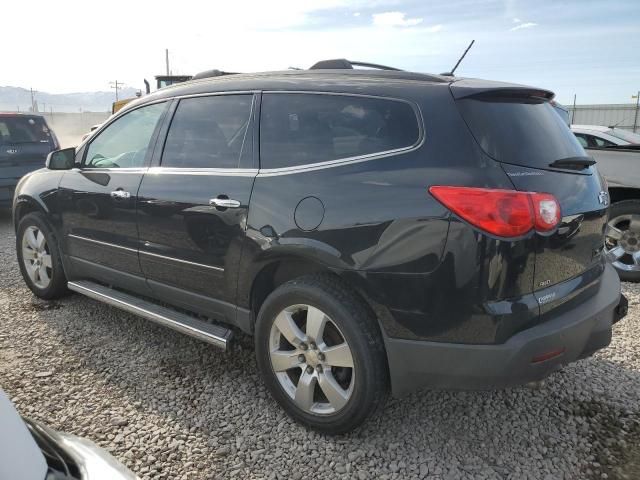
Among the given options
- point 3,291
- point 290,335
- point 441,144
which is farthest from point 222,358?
point 3,291

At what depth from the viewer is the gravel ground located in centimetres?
246

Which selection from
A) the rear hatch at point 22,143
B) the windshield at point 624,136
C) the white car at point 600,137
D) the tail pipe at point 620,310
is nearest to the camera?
the tail pipe at point 620,310

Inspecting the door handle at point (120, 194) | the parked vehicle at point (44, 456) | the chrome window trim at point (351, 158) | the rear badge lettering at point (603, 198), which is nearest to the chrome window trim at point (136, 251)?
the door handle at point (120, 194)

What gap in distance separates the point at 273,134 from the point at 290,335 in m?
1.09

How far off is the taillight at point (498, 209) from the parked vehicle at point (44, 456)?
4.95ft

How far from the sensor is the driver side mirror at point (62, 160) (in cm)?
406

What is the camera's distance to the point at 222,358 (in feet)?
11.5

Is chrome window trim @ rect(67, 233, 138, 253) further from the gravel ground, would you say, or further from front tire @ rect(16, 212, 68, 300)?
the gravel ground

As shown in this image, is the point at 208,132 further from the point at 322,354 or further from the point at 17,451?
the point at 17,451

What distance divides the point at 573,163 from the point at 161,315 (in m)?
2.49

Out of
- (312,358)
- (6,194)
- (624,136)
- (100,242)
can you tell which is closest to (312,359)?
(312,358)

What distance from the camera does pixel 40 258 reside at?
4.46 metres

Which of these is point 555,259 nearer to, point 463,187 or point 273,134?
point 463,187

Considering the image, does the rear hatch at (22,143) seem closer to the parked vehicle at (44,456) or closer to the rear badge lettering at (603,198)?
the parked vehicle at (44,456)
